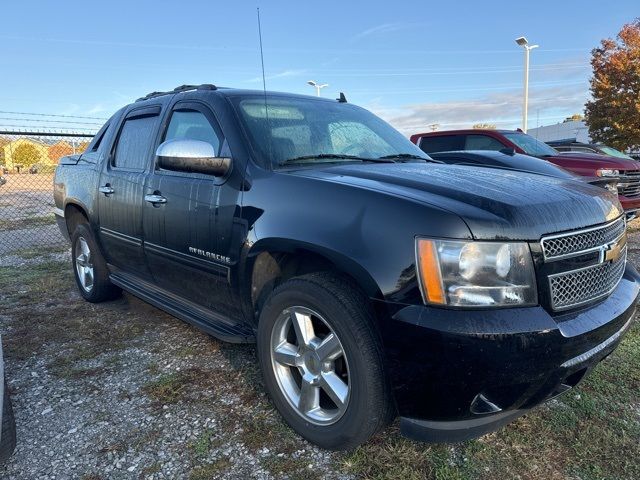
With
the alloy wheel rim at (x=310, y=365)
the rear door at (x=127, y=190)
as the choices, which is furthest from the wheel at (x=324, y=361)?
the rear door at (x=127, y=190)

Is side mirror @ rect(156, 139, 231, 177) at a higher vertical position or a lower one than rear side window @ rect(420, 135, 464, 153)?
higher

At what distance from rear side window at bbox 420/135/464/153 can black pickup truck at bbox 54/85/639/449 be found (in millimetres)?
6166

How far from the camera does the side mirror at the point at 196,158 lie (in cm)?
278

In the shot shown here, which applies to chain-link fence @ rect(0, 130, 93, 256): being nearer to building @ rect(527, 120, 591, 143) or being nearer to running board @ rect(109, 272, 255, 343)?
running board @ rect(109, 272, 255, 343)

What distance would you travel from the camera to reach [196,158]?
2.79 m

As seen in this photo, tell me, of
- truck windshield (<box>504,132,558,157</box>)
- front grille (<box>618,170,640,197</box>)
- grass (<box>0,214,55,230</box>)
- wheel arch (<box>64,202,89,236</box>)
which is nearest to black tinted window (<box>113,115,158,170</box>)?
wheel arch (<box>64,202,89,236</box>)

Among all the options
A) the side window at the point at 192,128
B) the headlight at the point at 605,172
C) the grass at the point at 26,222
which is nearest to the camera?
the side window at the point at 192,128

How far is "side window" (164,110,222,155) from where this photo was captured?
310 centimetres

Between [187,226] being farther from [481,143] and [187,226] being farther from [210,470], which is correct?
[481,143]

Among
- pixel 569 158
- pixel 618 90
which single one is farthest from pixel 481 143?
pixel 618 90

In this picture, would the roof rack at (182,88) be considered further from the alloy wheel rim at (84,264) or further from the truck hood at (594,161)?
the truck hood at (594,161)

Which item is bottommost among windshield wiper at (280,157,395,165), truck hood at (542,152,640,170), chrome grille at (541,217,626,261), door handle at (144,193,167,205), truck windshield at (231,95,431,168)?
truck hood at (542,152,640,170)

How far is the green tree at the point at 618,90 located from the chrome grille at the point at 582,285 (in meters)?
20.0

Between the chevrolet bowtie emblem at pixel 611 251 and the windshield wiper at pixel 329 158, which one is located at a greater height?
the windshield wiper at pixel 329 158
